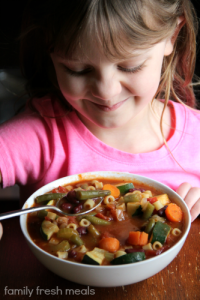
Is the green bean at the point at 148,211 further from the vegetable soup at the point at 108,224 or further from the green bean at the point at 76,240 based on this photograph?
the green bean at the point at 76,240

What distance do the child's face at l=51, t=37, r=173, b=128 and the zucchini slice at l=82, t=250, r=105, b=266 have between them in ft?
1.81

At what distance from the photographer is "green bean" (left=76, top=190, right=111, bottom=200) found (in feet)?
3.58

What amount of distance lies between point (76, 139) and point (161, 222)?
0.74 m

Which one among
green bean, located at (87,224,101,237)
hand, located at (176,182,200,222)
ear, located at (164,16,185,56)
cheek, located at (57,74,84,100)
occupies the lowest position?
hand, located at (176,182,200,222)

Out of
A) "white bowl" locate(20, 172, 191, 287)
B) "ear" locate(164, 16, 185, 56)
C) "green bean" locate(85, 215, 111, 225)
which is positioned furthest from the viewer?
"ear" locate(164, 16, 185, 56)

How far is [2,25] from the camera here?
1.75 m

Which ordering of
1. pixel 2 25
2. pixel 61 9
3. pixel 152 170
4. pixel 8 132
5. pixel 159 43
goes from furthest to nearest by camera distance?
pixel 2 25
pixel 152 170
pixel 8 132
pixel 159 43
pixel 61 9

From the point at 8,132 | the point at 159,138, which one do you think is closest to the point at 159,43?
the point at 159,138

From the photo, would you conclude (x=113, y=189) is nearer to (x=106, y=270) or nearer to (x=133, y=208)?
(x=133, y=208)

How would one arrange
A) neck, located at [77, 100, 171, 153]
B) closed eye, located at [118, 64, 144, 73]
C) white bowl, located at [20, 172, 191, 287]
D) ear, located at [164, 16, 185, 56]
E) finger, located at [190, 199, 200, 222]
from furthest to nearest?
1. neck, located at [77, 100, 171, 153]
2. ear, located at [164, 16, 185, 56]
3. finger, located at [190, 199, 200, 222]
4. closed eye, located at [118, 64, 144, 73]
5. white bowl, located at [20, 172, 191, 287]

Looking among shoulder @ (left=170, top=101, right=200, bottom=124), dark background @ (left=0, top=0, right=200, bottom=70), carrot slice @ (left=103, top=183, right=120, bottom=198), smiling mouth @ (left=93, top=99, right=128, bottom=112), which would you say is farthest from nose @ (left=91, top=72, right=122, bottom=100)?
dark background @ (left=0, top=0, right=200, bottom=70)

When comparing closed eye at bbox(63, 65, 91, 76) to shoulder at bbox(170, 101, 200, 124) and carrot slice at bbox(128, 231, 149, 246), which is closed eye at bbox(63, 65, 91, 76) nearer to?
carrot slice at bbox(128, 231, 149, 246)

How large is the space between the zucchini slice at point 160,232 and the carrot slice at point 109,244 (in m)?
0.11

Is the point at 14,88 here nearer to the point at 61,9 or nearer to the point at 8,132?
the point at 8,132
